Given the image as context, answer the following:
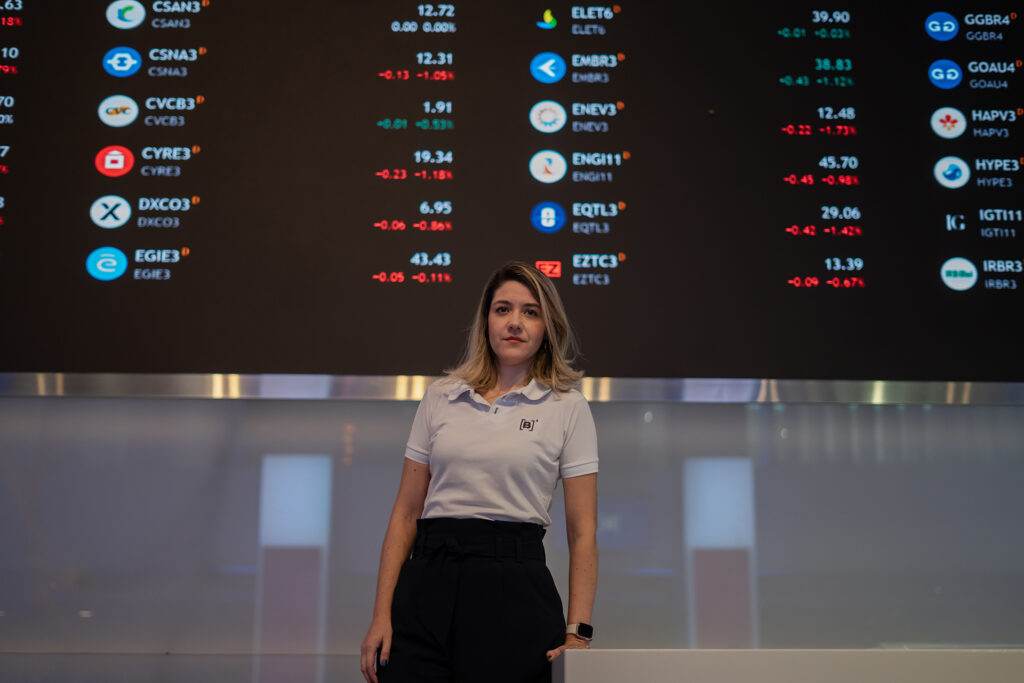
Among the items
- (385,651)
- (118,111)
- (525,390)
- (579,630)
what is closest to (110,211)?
(118,111)

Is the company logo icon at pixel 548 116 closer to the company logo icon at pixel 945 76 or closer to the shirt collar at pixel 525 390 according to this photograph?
the company logo icon at pixel 945 76

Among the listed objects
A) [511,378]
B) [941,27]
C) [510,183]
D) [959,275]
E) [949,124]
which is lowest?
[511,378]

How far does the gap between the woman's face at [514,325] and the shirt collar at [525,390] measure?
0.05 meters

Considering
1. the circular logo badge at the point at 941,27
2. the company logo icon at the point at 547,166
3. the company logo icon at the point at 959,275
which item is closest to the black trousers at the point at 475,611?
the company logo icon at the point at 547,166

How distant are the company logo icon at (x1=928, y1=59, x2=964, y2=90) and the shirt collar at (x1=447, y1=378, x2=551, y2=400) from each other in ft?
6.11

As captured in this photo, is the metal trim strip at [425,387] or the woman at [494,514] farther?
the metal trim strip at [425,387]

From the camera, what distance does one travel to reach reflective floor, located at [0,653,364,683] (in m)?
2.28


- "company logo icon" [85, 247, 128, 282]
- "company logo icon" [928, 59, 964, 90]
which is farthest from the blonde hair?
"company logo icon" [928, 59, 964, 90]

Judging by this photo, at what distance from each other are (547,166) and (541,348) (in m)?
1.12

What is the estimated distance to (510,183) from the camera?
262cm

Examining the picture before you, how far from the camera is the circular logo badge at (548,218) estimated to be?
260 centimetres

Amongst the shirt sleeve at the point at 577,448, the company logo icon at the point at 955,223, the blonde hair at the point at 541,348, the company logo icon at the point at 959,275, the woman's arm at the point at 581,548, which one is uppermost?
the company logo icon at the point at 955,223

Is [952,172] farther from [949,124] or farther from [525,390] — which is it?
[525,390]

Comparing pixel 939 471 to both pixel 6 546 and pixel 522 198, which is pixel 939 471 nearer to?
pixel 522 198
